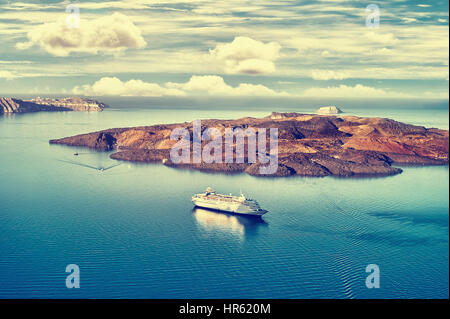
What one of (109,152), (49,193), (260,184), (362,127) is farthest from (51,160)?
(362,127)

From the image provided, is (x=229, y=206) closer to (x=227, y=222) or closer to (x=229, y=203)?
(x=229, y=203)

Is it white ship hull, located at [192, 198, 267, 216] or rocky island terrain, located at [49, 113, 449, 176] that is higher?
rocky island terrain, located at [49, 113, 449, 176]

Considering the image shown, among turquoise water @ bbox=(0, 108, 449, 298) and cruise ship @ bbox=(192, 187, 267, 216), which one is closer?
turquoise water @ bbox=(0, 108, 449, 298)

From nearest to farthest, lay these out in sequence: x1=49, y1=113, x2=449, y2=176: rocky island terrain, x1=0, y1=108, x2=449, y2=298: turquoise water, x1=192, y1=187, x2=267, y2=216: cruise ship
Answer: x1=0, y1=108, x2=449, y2=298: turquoise water
x1=192, y1=187, x2=267, y2=216: cruise ship
x1=49, y1=113, x2=449, y2=176: rocky island terrain

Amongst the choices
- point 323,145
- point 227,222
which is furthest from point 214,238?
point 323,145

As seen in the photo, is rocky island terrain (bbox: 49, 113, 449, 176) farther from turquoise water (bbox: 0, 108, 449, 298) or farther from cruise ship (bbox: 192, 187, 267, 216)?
cruise ship (bbox: 192, 187, 267, 216)

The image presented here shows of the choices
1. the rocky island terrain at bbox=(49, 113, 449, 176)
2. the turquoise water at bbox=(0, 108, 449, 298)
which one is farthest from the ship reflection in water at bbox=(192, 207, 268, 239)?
the rocky island terrain at bbox=(49, 113, 449, 176)

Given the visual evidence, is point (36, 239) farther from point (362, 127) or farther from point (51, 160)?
point (362, 127)
